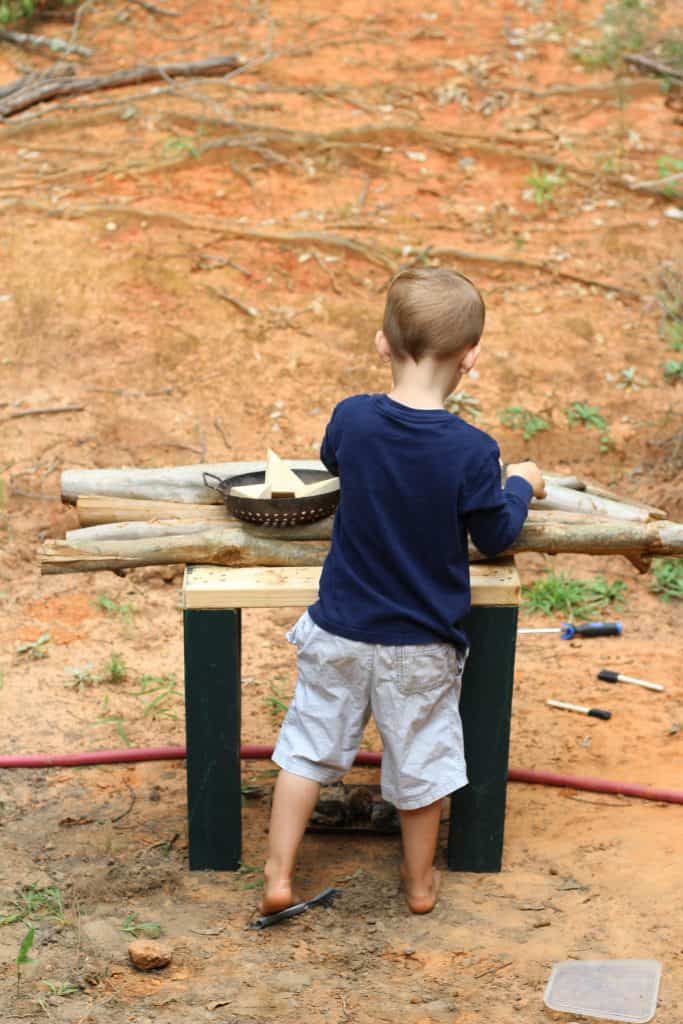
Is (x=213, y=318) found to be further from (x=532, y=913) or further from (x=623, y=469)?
(x=532, y=913)

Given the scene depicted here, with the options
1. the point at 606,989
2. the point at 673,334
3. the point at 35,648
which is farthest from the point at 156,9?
the point at 606,989

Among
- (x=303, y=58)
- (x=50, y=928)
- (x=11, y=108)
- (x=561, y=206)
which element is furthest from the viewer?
(x=303, y=58)

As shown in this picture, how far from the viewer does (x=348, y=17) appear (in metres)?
8.62

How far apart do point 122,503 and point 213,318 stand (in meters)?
3.09

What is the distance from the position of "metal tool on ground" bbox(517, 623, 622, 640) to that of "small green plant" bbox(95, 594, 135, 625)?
57.8 inches

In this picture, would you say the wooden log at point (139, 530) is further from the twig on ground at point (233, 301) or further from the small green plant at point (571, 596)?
the twig on ground at point (233, 301)

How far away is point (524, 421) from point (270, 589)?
3.07 metres

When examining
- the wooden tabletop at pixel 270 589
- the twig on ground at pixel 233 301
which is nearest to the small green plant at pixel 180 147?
the twig on ground at pixel 233 301

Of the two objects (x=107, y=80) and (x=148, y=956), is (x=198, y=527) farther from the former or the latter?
(x=107, y=80)

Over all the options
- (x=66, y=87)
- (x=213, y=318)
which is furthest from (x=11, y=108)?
(x=213, y=318)

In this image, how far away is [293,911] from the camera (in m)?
2.96

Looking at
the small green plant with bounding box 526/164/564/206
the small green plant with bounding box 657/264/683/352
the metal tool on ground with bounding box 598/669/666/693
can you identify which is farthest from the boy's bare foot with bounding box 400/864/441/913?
the small green plant with bounding box 526/164/564/206

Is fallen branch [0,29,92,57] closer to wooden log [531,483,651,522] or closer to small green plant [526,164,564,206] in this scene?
small green plant [526,164,564,206]

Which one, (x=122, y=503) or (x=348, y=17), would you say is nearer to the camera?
(x=122, y=503)
